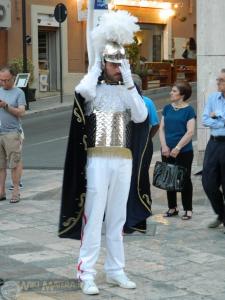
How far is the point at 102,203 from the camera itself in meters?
5.24

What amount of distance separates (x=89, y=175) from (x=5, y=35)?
2103 cm

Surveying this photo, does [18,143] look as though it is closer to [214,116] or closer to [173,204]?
[173,204]

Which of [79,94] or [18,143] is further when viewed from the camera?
[18,143]

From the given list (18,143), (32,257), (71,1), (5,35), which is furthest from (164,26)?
(32,257)

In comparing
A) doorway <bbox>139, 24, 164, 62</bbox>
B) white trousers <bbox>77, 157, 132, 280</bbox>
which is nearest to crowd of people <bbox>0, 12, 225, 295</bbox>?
white trousers <bbox>77, 157, 132, 280</bbox>

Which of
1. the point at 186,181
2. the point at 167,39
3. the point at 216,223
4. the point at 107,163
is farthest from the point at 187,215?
the point at 167,39

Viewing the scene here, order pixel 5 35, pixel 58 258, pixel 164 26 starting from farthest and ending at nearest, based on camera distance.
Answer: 1. pixel 164 26
2. pixel 5 35
3. pixel 58 258

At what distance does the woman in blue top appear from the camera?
8.10 meters

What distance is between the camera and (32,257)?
21.2ft

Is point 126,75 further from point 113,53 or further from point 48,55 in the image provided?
point 48,55

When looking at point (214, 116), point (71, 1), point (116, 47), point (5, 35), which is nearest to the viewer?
point (116, 47)

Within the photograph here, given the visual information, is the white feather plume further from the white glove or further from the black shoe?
the black shoe

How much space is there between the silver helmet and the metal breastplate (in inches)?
16.4

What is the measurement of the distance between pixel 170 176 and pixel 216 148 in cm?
82
